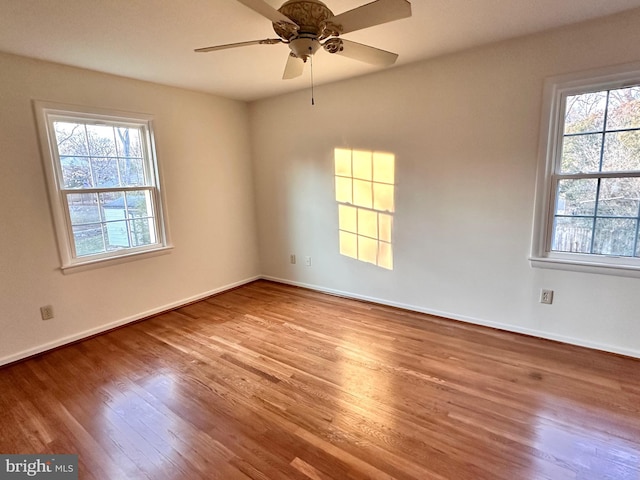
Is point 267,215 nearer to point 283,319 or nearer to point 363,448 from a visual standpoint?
point 283,319

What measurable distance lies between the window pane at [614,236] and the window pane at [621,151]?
15.0 inches

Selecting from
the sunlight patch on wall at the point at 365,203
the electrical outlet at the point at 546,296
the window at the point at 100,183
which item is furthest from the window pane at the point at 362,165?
the window at the point at 100,183

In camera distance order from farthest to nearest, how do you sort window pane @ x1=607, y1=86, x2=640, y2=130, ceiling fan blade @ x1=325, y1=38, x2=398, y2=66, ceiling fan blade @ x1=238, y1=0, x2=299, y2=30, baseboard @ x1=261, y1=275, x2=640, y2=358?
1. baseboard @ x1=261, y1=275, x2=640, y2=358
2. window pane @ x1=607, y1=86, x2=640, y2=130
3. ceiling fan blade @ x1=325, y1=38, x2=398, y2=66
4. ceiling fan blade @ x1=238, y1=0, x2=299, y2=30

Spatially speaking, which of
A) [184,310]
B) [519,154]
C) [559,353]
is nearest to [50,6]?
[184,310]

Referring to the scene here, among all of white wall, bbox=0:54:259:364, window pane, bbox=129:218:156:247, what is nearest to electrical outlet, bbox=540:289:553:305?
white wall, bbox=0:54:259:364

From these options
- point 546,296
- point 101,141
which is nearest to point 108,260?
point 101,141

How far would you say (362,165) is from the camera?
3.38 m

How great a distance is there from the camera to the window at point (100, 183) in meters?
2.71

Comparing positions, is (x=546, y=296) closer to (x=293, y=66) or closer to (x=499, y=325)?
(x=499, y=325)

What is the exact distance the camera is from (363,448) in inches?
63.9

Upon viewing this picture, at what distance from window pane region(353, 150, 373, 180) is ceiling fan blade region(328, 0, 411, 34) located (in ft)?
5.52

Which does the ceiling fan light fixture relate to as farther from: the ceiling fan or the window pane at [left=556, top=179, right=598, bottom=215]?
the window pane at [left=556, top=179, right=598, bottom=215]

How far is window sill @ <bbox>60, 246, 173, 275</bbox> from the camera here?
2803 mm

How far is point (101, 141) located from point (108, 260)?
1.12 m
